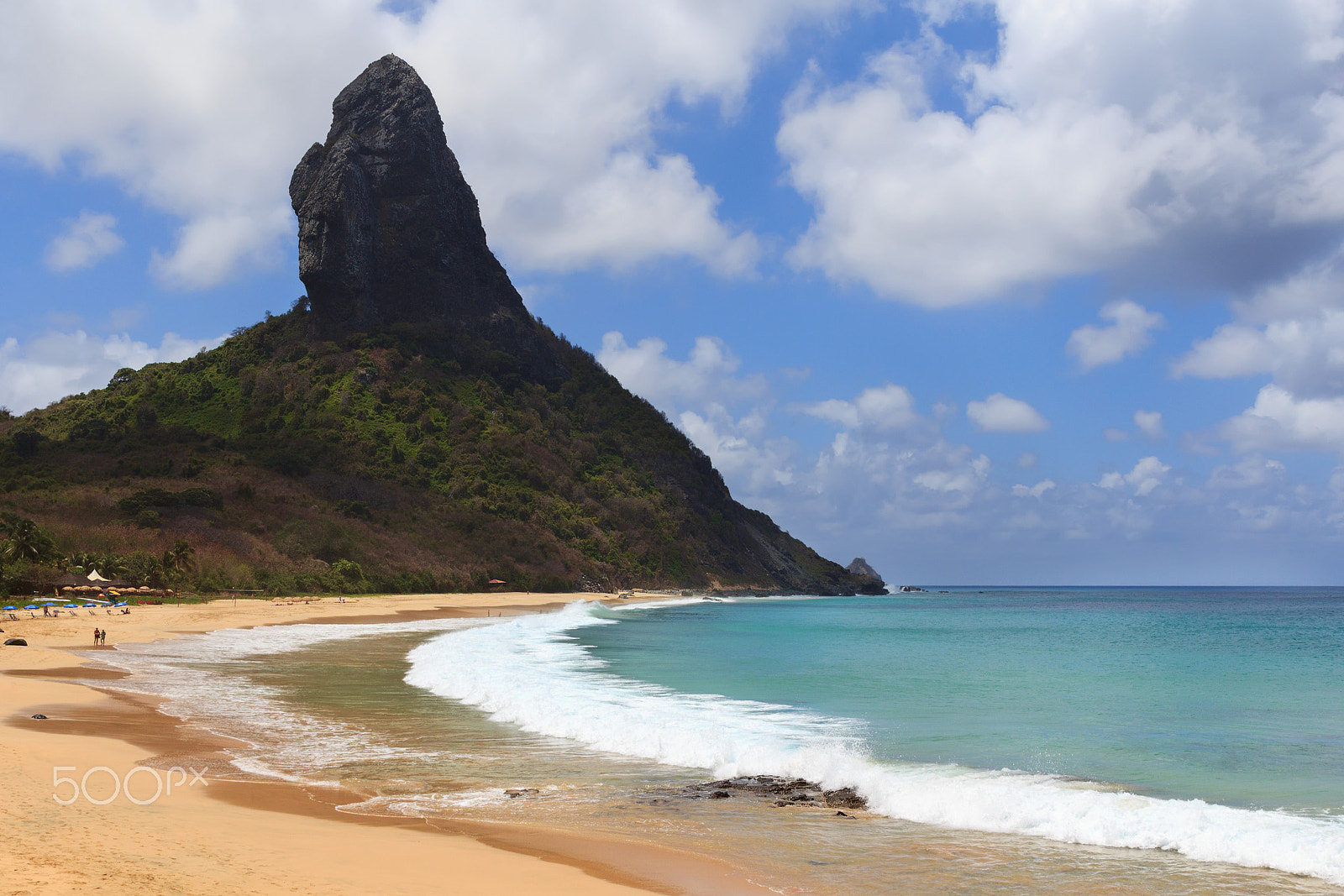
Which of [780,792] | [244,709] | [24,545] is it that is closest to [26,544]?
[24,545]

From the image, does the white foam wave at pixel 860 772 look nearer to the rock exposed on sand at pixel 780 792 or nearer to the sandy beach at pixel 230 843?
the rock exposed on sand at pixel 780 792

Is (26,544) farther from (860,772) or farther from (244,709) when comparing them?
(860,772)

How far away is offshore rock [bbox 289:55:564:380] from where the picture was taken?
126562 millimetres

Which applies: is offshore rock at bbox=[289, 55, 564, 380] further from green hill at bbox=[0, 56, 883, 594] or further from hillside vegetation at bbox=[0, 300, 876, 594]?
hillside vegetation at bbox=[0, 300, 876, 594]

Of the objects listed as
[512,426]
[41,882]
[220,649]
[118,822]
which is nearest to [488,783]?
[118,822]

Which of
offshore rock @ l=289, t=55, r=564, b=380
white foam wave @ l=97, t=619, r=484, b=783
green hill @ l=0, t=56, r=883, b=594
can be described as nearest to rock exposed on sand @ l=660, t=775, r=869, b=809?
white foam wave @ l=97, t=619, r=484, b=783

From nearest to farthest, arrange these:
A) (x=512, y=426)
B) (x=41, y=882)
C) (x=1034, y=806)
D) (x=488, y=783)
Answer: (x=41, y=882), (x=1034, y=806), (x=488, y=783), (x=512, y=426)

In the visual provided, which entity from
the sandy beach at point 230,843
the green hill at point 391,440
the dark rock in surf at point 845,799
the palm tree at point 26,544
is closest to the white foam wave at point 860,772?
the dark rock in surf at point 845,799

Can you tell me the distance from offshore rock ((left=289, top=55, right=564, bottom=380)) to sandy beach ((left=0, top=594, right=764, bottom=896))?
405 ft

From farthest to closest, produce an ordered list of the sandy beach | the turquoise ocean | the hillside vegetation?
the hillside vegetation → the turquoise ocean → the sandy beach

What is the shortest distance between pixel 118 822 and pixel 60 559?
54545 mm

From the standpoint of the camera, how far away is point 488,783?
12.1 m

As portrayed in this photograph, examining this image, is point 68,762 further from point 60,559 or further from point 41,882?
point 60,559

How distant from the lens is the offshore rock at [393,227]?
415 ft
